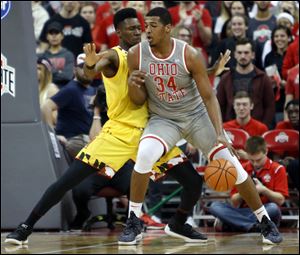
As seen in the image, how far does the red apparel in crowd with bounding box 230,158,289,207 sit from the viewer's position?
38.0 feet

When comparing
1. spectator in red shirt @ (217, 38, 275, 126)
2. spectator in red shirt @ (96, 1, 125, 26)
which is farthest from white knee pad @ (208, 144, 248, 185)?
spectator in red shirt @ (96, 1, 125, 26)

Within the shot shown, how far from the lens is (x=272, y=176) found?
1165cm

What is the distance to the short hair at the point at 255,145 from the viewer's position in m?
11.5

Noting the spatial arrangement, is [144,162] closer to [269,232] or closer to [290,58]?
[269,232]

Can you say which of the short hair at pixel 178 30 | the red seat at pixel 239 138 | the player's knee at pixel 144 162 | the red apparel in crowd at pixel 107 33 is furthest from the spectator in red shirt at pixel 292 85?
the player's knee at pixel 144 162

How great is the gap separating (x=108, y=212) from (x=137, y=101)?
393 cm

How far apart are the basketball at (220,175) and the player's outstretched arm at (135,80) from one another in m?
0.87

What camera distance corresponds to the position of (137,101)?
8.59 m

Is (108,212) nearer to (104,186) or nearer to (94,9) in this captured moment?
(104,186)

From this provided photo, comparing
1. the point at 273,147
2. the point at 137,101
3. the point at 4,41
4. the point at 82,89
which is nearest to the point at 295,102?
the point at 273,147

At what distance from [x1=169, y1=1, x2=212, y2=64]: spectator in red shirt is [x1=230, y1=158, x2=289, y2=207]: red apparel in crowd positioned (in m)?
3.94

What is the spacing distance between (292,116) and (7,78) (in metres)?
3.89

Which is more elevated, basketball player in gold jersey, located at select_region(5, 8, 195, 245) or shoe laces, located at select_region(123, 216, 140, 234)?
basketball player in gold jersey, located at select_region(5, 8, 195, 245)

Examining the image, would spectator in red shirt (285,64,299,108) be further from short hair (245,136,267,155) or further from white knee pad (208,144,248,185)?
white knee pad (208,144,248,185)
